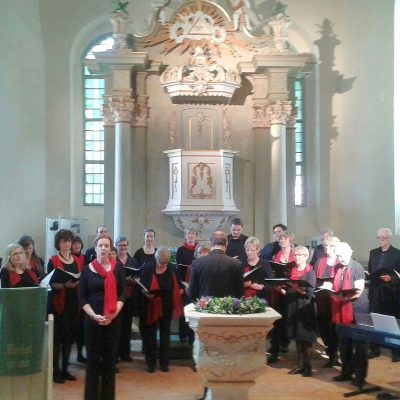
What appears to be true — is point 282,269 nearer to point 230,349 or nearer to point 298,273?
point 298,273

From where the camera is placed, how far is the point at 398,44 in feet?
35.9

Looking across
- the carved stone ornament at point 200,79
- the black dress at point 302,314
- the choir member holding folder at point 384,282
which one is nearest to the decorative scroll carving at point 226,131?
the carved stone ornament at point 200,79

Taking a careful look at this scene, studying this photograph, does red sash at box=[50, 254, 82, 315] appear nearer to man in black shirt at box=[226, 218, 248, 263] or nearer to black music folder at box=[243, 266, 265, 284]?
black music folder at box=[243, 266, 265, 284]

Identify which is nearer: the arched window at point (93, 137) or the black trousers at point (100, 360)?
the black trousers at point (100, 360)

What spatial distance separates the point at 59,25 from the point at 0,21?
1.58 metres

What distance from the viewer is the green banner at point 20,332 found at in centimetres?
475

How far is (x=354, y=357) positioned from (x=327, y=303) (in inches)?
36.4

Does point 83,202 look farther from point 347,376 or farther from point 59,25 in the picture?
point 347,376

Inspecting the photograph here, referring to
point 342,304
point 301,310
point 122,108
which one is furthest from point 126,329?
point 122,108

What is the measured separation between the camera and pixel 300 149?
Answer: 12.4 meters

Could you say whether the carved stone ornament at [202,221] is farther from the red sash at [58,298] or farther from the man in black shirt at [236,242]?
the red sash at [58,298]

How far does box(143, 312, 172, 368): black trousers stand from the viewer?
689cm

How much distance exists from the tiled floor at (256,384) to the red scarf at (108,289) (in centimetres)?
121

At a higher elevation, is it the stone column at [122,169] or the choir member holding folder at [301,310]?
the stone column at [122,169]
